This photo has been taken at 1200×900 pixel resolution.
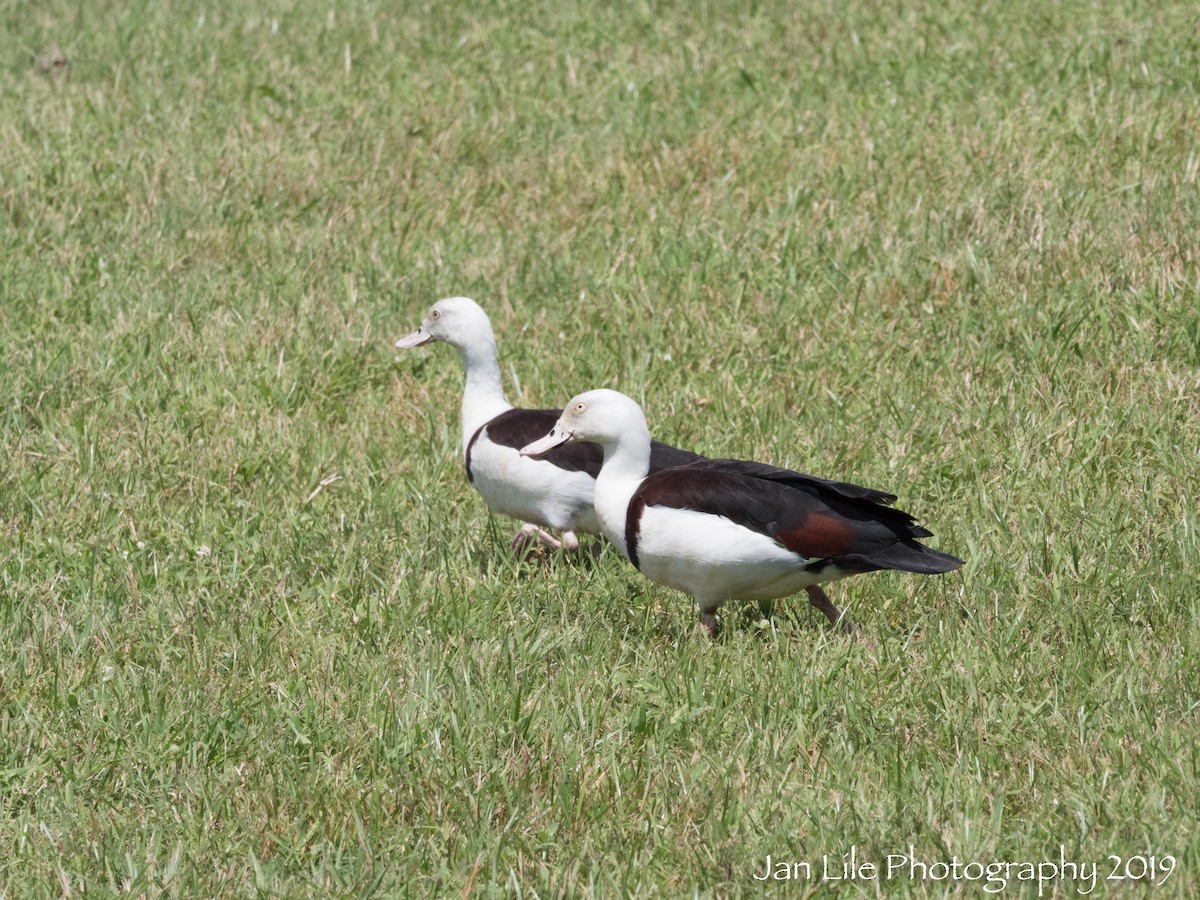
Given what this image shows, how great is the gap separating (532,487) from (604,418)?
28.6 inches

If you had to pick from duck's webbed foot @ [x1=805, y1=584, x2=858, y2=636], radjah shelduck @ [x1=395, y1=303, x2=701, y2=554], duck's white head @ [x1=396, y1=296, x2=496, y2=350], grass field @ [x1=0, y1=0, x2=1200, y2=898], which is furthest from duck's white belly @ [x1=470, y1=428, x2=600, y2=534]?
duck's webbed foot @ [x1=805, y1=584, x2=858, y2=636]

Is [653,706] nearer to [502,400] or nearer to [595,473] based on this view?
[595,473]

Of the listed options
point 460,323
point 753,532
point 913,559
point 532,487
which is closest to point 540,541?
point 532,487

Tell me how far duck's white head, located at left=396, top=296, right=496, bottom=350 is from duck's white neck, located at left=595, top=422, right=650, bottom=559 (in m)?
1.38

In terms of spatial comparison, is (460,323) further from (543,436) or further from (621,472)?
(621,472)

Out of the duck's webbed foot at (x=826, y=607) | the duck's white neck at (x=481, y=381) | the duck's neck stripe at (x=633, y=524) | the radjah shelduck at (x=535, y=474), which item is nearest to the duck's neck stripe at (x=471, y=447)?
the radjah shelduck at (x=535, y=474)

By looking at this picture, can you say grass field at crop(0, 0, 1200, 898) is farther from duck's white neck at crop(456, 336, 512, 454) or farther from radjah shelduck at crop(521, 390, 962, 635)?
duck's white neck at crop(456, 336, 512, 454)

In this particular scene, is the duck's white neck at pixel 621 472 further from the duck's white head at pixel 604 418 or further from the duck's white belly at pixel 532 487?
the duck's white belly at pixel 532 487

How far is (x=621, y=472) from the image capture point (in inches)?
223

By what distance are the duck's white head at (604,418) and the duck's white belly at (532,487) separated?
50cm

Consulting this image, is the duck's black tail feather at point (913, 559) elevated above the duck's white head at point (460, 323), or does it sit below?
below

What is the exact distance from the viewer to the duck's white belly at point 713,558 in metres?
5.14

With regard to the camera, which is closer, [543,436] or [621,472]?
[621,472]

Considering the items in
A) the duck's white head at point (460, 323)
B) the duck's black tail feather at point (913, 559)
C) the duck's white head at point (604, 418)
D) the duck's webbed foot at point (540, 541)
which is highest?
the duck's white head at point (460, 323)
